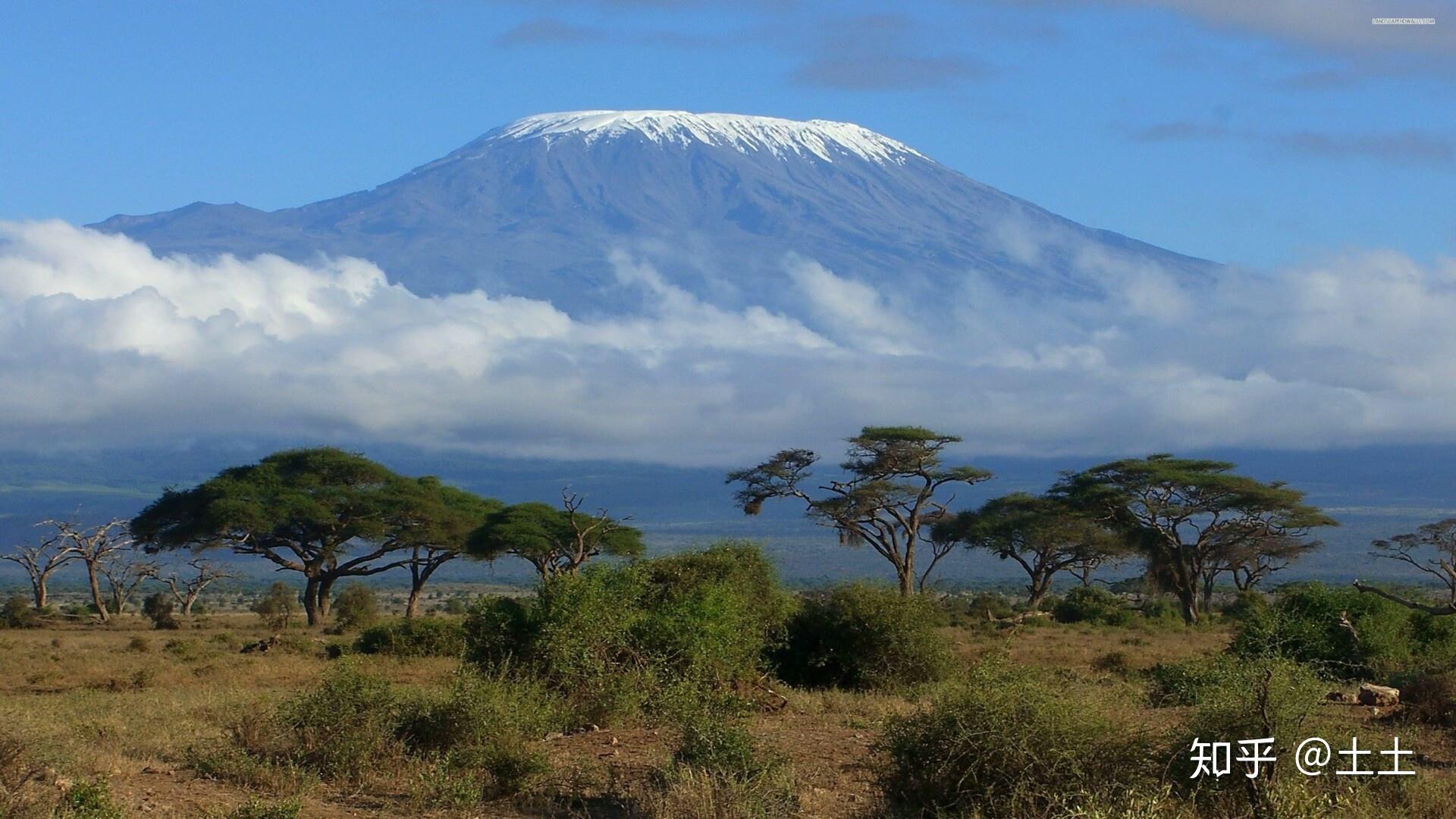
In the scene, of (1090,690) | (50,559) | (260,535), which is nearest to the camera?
(1090,690)

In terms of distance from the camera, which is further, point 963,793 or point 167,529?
point 167,529

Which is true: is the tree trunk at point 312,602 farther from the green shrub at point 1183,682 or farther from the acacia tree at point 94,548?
the green shrub at point 1183,682

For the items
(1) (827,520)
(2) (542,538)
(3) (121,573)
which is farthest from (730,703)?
(3) (121,573)

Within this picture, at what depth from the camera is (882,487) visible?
49469 mm

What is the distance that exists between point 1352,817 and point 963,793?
241cm

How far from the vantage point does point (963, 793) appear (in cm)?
955

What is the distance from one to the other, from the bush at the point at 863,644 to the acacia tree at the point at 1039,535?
28.0 meters

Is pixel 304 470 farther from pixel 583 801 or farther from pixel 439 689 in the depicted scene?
pixel 583 801

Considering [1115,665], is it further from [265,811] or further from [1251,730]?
[265,811]

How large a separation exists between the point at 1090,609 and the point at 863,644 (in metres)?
26.8

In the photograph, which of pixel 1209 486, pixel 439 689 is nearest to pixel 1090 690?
pixel 439 689

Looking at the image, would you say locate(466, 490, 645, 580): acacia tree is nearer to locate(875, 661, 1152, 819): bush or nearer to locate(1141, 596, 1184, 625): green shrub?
locate(1141, 596, 1184, 625): green shrub

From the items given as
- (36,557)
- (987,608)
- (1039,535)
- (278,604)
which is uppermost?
(1039,535)

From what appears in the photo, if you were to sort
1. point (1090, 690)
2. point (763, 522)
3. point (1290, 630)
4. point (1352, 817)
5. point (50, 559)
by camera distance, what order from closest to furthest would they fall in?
point (1352, 817)
point (1090, 690)
point (1290, 630)
point (50, 559)
point (763, 522)
